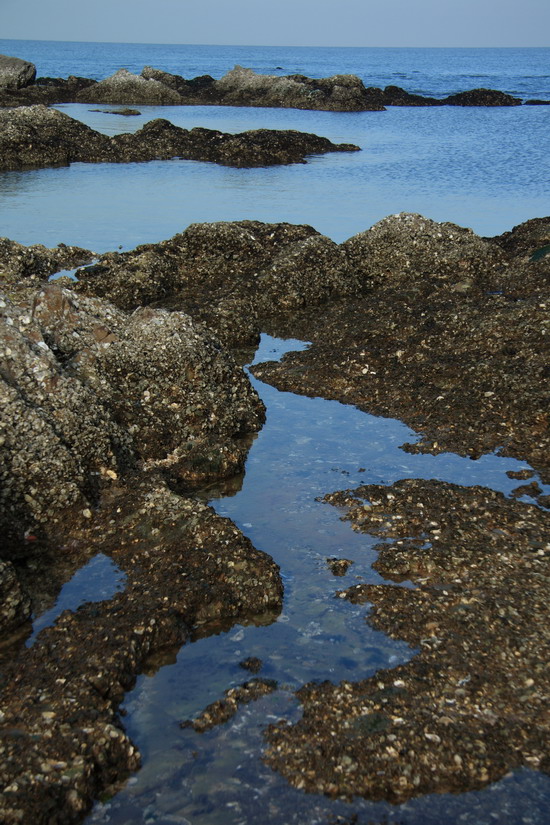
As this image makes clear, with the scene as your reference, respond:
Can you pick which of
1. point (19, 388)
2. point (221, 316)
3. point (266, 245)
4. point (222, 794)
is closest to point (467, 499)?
point (222, 794)

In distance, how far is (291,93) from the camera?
5100 centimetres

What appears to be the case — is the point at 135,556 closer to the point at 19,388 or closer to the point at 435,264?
the point at 19,388

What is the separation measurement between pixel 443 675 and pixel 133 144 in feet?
91.8

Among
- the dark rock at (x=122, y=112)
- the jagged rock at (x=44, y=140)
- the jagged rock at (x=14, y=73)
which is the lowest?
the jagged rock at (x=44, y=140)

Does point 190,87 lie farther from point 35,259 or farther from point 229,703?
point 229,703

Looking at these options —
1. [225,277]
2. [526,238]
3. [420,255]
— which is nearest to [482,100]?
[526,238]

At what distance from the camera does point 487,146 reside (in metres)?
34.3

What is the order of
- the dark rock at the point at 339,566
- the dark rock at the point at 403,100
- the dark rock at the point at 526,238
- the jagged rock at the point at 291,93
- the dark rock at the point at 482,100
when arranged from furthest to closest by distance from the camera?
1. the dark rock at the point at 482,100
2. the dark rock at the point at 403,100
3. the jagged rock at the point at 291,93
4. the dark rock at the point at 526,238
5. the dark rock at the point at 339,566

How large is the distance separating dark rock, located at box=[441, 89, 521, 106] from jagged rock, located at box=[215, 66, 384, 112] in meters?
6.54

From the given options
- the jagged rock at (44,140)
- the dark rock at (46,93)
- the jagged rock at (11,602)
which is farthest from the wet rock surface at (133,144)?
the jagged rock at (11,602)

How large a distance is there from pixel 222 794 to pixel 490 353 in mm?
7614

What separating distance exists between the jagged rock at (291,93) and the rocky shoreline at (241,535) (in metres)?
41.0

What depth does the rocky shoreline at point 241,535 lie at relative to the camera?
479cm

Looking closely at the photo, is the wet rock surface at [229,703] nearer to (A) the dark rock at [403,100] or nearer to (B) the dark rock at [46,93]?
(B) the dark rock at [46,93]
